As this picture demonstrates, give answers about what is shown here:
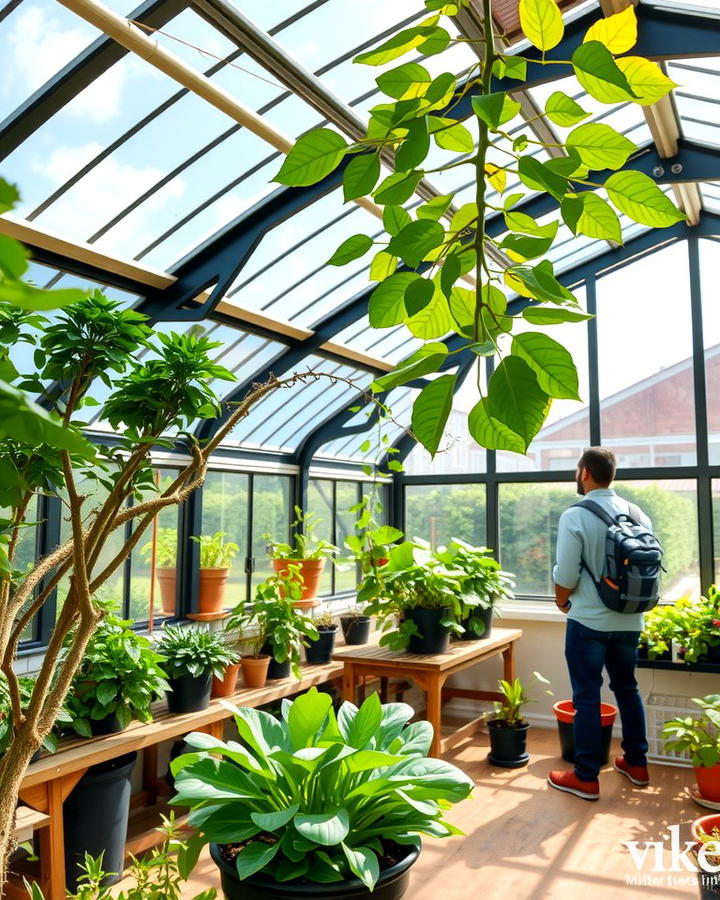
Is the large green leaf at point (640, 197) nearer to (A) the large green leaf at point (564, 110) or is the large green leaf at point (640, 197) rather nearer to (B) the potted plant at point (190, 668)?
(A) the large green leaf at point (564, 110)

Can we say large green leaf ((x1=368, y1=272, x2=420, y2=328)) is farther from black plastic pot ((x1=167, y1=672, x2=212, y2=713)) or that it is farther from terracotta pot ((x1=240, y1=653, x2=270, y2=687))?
terracotta pot ((x1=240, y1=653, x2=270, y2=687))

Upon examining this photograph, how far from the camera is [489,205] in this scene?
428 mm

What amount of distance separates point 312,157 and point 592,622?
3.76 m

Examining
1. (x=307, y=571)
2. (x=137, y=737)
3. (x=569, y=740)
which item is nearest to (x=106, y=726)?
(x=137, y=737)

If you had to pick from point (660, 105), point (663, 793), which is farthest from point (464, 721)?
point (660, 105)

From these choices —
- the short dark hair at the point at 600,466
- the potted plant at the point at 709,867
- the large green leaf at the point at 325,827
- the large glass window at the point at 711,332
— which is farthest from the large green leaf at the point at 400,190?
the large glass window at the point at 711,332

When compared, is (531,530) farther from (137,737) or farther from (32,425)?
(32,425)

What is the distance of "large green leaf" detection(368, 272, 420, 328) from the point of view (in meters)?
0.48

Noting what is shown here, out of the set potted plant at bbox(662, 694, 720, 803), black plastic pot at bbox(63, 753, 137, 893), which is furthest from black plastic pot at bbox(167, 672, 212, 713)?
potted plant at bbox(662, 694, 720, 803)

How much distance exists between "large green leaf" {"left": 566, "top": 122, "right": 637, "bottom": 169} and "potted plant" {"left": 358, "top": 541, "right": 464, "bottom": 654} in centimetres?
399

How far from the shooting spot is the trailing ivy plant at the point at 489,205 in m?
0.38

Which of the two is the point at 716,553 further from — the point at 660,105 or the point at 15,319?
the point at 15,319

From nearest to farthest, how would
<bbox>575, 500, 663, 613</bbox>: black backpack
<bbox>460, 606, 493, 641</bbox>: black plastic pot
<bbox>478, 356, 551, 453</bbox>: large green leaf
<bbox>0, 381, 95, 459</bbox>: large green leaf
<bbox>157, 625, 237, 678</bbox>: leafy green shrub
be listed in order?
<bbox>0, 381, 95, 459</bbox>: large green leaf
<bbox>478, 356, 551, 453</bbox>: large green leaf
<bbox>157, 625, 237, 678</bbox>: leafy green shrub
<bbox>575, 500, 663, 613</bbox>: black backpack
<bbox>460, 606, 493, 641</bbox>: black plastic pot

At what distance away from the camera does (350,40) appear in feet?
10.6
